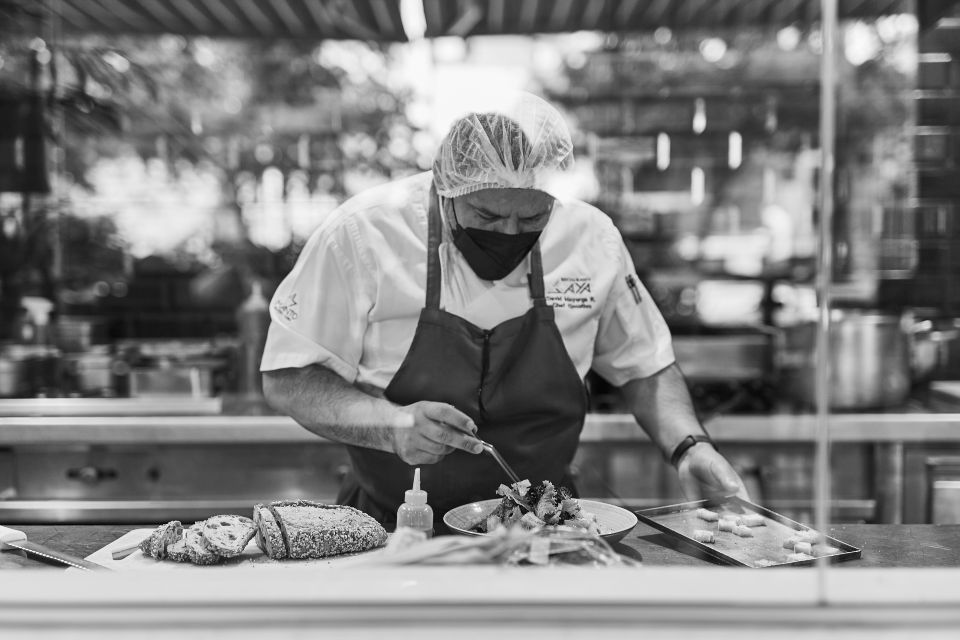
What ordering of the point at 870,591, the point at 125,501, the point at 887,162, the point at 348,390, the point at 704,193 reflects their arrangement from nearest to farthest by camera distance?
the point at 870,591
the point at 348,390
the point at 125,501
the point at 887,162
the point at 704,193

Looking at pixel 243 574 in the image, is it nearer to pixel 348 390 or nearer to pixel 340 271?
pixel 348 390

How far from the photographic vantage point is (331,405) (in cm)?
185

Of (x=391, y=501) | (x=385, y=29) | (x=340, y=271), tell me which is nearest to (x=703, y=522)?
(x=391, y=501)

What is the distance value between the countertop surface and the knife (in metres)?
0.02

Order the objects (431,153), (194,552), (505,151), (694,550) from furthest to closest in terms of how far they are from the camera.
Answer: (431,153) < (505,151) < (694,550) < (194,552)

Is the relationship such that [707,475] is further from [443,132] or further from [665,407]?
[443,132]

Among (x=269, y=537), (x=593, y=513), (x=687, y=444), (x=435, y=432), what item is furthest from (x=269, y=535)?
(x=687, y=444)

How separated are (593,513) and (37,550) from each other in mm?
950

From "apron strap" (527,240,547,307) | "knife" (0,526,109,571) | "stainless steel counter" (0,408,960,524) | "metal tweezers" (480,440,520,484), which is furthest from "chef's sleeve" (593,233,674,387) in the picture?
"knife" (0,526,109,571)

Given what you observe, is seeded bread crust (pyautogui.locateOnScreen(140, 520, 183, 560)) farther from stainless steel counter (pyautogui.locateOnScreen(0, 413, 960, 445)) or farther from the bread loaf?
stainless steel counter (pyautogui.locateOnScreen(0, 413, 960, 445))

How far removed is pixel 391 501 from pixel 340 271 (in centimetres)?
51

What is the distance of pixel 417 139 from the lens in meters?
3.82

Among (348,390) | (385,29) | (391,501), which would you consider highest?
(385,29)

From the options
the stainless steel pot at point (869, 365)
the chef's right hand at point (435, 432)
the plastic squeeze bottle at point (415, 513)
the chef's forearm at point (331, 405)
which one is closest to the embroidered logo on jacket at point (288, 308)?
the chef's forearm at point (331, 405)
